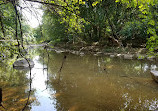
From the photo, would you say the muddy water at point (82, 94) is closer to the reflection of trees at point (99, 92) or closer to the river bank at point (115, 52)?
the reflection of trees at point (99, 92)

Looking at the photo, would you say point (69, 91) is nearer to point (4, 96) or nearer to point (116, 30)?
point (4, 96)

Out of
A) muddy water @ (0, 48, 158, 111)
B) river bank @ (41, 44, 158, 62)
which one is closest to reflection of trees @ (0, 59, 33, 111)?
muddy water @ (0, 48, 158, 111)

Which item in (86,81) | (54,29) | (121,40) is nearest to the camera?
(86,81)

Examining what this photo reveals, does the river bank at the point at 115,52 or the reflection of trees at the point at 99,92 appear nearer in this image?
the reflection of trees at the point at 99,92

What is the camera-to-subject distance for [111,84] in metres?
6.93

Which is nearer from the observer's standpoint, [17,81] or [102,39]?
[17,81]

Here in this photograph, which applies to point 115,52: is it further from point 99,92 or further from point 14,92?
point 14,92

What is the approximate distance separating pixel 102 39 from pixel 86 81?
51.1ft

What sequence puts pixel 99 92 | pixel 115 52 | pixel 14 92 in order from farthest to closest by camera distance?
pixel 115 52
pixel 99 92
pixel 14 92

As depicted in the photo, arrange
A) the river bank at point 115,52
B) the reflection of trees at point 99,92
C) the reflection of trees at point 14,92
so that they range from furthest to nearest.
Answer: the river bank at point 115,52 → the reflection of trees at point 99,92 → the reflection of trees at point 14,92

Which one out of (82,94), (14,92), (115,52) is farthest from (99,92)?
(115,52)

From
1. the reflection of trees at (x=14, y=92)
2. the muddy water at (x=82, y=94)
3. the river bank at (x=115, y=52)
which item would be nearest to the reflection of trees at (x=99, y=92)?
the muddy water at (x=82, y=94)

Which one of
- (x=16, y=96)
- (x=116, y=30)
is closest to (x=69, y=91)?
(x=16, y=96)

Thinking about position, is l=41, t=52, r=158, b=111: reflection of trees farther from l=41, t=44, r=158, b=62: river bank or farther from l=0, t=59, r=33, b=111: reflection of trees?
l=41, t=44, r=158, b=62: river bank
